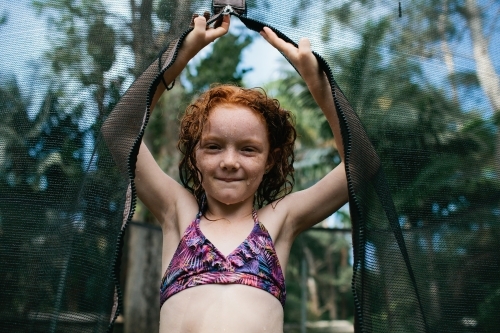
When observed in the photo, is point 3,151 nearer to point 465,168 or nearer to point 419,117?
point 419,117

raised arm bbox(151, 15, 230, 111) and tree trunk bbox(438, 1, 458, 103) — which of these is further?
tree trunk bbox(438, 1, 458, 103)

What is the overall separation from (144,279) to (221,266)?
3.55 metres

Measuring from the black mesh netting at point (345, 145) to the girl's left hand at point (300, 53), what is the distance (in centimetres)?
3

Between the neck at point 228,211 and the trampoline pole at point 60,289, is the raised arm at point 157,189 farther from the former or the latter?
the trampoline pole at point 60,289

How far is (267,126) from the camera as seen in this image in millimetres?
1804

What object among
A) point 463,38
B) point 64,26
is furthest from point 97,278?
point 463,38

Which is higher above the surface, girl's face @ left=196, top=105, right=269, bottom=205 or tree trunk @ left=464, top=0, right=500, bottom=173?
tree trunk @ left=464, top=0, right=500, bottom=173

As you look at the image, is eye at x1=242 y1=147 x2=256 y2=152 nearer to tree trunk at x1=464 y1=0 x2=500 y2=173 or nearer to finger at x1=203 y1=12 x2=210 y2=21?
finger at x1=203 y1=12 x2=210 y2=21

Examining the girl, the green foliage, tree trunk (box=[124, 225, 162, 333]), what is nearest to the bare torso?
the girl

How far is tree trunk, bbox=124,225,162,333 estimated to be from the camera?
15.9ft

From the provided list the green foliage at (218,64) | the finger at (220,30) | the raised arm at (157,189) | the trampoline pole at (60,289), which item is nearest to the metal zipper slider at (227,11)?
the finger at (220,30)

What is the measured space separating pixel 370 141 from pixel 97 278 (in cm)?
77

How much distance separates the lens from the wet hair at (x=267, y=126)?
5.83 feet

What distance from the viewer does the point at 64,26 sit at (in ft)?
5.14
